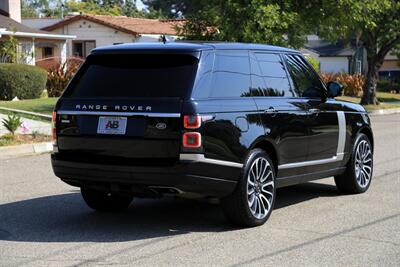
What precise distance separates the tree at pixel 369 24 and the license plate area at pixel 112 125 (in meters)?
16.5

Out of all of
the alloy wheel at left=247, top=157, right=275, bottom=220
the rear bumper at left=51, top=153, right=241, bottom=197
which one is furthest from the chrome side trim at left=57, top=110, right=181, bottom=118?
the alloy wheel at left=247, top=157, right=275, bottom=220

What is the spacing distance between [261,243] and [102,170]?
1.69 m

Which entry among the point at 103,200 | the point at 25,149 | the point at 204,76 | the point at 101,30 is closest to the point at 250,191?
Answer: the point at 204,76

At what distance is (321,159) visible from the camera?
317 inches

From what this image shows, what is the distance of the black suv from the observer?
20.5 feet

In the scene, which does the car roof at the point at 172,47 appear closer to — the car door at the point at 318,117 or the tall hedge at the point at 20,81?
the car door at the point at 318,117

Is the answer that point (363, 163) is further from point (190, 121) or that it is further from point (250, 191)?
point (190, 121)

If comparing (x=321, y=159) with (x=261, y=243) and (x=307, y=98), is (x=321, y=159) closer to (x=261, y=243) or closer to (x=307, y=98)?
(x=307, y=98)

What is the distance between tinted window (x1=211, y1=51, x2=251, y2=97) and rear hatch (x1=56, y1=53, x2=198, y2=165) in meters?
0.30

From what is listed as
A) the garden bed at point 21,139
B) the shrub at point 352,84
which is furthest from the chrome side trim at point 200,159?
the shrub at point 352,84

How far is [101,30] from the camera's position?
42438 mm

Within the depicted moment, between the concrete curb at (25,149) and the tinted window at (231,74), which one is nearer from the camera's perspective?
the tinted window at (231,74)

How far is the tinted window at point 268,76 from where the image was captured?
7192mm

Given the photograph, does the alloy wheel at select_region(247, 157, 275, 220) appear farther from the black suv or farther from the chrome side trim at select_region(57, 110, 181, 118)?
the chrome side trim at select_region(57, 110, 181, 118)
